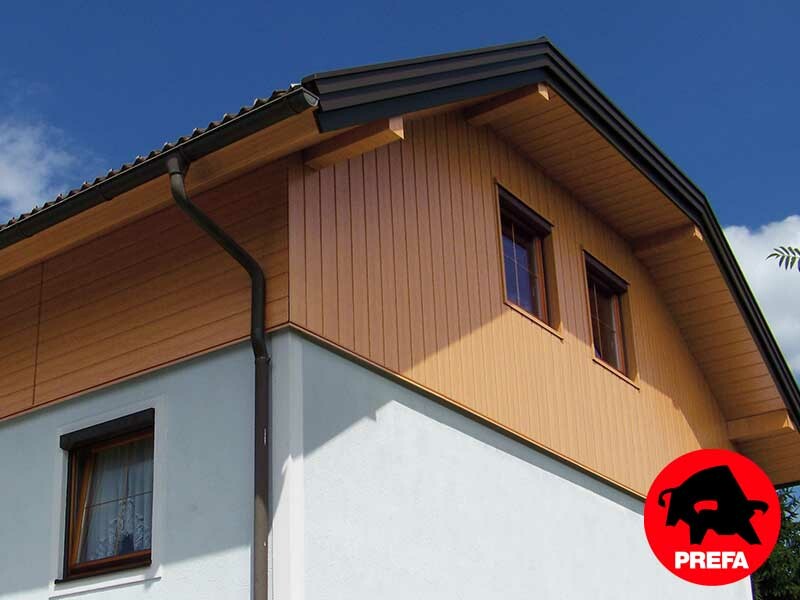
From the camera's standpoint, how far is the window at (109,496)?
8492mm

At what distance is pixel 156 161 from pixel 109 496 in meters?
2.74

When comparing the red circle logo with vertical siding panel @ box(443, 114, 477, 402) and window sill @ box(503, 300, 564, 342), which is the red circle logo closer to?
window sill @ box(503, 300, 564, 342)

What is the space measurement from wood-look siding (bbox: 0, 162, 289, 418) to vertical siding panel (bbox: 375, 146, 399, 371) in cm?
117

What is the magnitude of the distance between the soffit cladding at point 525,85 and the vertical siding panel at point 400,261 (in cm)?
83

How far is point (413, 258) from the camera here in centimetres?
955

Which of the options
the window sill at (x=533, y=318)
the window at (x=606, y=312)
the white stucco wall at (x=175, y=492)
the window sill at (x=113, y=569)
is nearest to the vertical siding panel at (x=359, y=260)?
the white stucco wall at (x=175, y=492)

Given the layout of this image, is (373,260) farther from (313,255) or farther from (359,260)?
(313,255)

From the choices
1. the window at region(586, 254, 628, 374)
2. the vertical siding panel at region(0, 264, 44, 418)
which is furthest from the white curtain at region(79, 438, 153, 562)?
the window at region(586, 254, 628, 374)

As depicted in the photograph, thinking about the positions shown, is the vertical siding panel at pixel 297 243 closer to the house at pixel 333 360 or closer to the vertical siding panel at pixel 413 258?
the house at pixel 333 360

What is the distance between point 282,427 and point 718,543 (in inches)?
217

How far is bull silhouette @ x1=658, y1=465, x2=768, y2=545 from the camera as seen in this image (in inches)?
439

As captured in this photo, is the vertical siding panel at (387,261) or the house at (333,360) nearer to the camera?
the house at (333,360)

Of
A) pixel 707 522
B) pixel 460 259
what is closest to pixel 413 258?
pixel 460 259

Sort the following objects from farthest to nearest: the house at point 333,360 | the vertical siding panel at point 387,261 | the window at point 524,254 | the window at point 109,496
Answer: the window at point 524,254, the vertical siding panel at point 387,261, the window at point 109,496, the house at point 333,360
